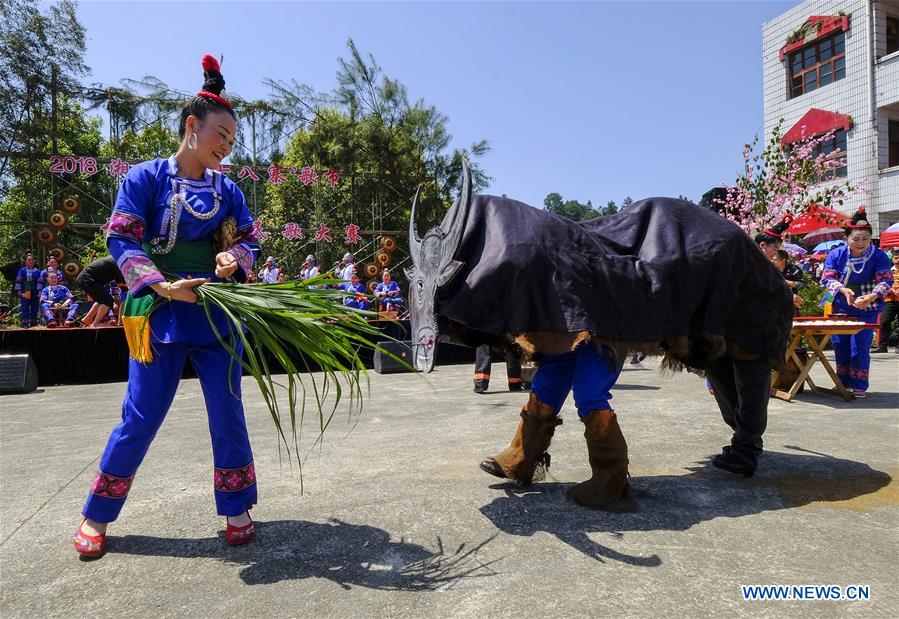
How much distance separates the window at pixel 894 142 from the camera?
18.1m

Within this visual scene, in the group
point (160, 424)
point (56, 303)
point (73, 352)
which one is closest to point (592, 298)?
point (160, 424)

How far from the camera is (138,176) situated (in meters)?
2.45

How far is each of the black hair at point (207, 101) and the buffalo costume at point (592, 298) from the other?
110cm

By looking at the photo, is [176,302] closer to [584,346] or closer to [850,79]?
[584,346]

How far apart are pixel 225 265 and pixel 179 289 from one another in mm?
231

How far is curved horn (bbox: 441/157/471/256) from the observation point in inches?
103

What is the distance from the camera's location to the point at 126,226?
2355 millimetres

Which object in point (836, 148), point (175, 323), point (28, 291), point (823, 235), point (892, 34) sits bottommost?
point (175, 323)

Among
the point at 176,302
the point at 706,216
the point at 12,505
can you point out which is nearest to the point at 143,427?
the point at 176,302

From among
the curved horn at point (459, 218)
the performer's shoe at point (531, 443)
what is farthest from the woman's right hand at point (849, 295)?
the curved horn at point (459, 218)

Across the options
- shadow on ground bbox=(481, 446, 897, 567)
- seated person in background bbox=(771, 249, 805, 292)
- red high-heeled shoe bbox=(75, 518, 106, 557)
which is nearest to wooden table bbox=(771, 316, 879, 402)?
seated person in background bbox=(771, 249, 805, 292)

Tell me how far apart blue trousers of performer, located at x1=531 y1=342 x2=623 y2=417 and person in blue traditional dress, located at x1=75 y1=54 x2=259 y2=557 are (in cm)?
153

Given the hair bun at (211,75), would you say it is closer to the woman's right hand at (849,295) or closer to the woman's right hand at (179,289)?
the woman's right hand at (179,289)

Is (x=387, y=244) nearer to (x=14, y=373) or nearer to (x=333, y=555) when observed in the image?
(x=14, y=373)
